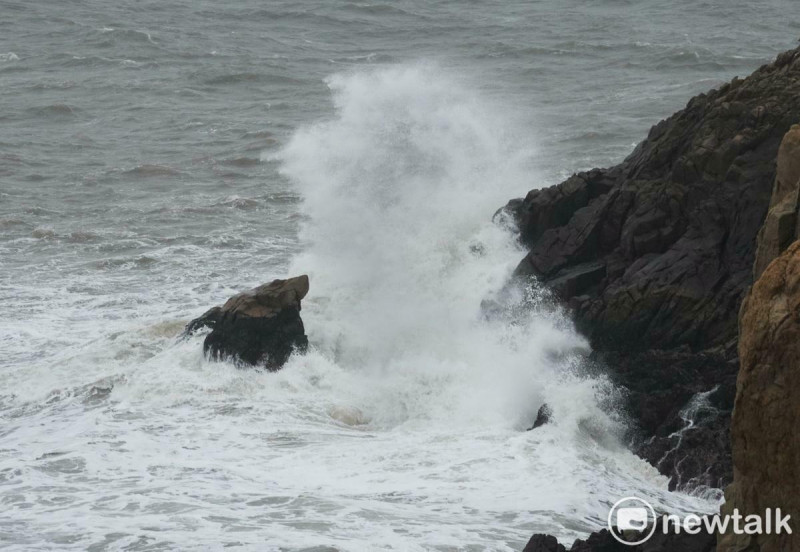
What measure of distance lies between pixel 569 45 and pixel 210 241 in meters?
22.4

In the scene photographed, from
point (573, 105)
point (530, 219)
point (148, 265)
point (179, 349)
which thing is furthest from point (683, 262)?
point (573, 105)

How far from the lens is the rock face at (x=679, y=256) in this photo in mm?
15102

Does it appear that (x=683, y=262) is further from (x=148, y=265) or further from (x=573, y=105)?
(x=573, y=105)

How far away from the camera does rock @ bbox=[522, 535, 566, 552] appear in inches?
437

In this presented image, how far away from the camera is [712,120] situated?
17031 mm

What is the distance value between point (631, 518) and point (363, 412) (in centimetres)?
507

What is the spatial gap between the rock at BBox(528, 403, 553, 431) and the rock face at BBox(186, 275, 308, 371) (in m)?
4.01

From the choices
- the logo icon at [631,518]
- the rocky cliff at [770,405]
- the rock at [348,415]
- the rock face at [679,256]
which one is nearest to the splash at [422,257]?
the rock at [348,415]

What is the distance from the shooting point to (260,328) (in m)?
17.9

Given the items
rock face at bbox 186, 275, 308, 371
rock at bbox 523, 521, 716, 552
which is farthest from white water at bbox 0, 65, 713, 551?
rock at bbox 523, 521, 716, 552

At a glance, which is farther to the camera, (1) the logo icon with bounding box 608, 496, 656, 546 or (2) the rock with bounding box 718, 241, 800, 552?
(1) the logo icon with bounding box 608, 496, 656, 546

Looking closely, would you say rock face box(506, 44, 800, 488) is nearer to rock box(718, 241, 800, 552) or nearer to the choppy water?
the choppy water

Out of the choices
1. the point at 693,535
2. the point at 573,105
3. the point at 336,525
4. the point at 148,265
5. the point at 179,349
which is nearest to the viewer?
the point at 693,535

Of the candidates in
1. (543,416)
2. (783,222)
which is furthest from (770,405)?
(543,416)
